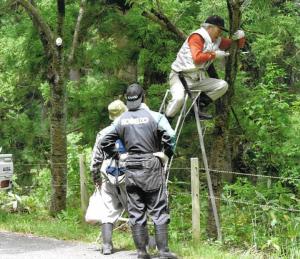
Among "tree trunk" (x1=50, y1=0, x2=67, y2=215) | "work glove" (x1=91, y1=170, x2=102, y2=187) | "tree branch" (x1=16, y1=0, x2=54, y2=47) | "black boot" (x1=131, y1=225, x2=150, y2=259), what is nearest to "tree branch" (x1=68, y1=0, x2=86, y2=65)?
"tree trunk" (x1=50, y1=0, x2=67, y2=215)

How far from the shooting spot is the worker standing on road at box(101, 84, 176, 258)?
20.8ft

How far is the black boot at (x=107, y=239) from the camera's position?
697cm

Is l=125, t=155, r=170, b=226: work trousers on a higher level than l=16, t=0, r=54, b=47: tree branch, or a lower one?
lower

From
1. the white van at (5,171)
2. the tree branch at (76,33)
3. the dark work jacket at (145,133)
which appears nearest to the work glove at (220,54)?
the dark work jacket at (145,133)

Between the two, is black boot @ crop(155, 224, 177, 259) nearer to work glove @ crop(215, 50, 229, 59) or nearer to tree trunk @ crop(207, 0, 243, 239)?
tree trunk @ crop(207, 0, 243, 239)

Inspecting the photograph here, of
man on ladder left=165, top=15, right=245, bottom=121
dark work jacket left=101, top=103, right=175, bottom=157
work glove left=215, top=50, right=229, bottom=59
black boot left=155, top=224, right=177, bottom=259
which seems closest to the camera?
black boot left=155, top=224, right=177, bottom=259

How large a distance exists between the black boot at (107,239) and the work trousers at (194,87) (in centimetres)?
179

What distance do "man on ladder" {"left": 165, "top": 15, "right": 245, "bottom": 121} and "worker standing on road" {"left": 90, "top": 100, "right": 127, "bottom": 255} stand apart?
917 millimetres

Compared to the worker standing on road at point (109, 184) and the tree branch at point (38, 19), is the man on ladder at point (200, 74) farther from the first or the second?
the tree branch at point (38, 19)

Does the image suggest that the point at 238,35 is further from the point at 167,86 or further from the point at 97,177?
the point at 167,86

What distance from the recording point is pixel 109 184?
7.31 metres

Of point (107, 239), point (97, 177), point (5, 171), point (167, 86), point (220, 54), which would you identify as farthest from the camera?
point (167, 86)

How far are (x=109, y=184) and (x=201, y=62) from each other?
6.45 feet

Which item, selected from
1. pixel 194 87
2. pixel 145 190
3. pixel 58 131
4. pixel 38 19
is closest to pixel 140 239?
pixel 145 190
